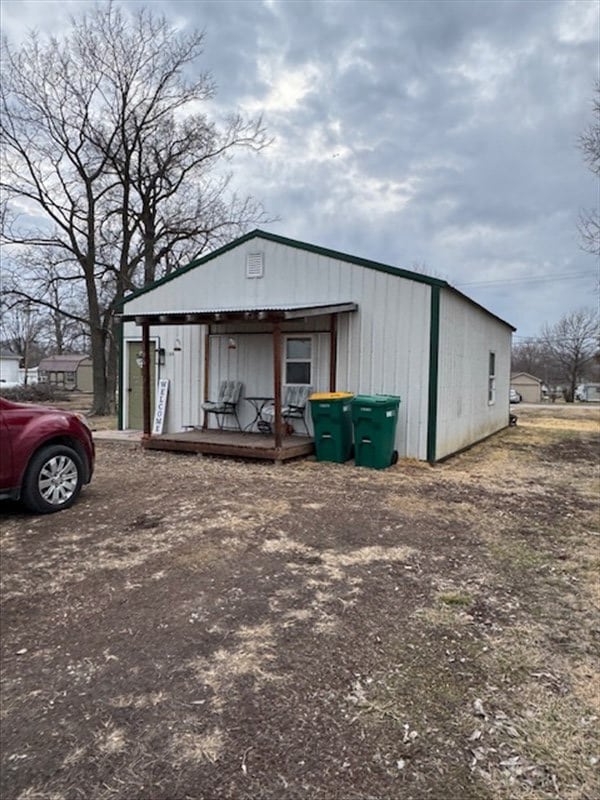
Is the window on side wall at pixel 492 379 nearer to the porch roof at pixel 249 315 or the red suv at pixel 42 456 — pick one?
the porch roof at pixel 249 315

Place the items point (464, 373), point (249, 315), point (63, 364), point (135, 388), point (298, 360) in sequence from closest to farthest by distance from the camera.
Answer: point (249, 315) → point (298, 360) → point (464, 373) → point (135, 388) → point (63, 364)

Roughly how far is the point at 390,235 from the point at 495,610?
63.3 feet

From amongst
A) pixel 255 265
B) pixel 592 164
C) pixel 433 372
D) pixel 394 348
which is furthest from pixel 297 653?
pixel 592 164

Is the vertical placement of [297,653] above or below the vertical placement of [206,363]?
below

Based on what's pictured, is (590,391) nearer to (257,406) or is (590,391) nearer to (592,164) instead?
(592,164)

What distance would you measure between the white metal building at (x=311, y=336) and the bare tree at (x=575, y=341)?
1460 inches

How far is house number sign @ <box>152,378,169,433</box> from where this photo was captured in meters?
10.9

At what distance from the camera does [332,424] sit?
27.3 feet

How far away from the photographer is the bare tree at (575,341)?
4462 centimetres

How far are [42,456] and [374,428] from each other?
15.0ft

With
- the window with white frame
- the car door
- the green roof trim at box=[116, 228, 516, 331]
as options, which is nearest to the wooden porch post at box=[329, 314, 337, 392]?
the window with white frame

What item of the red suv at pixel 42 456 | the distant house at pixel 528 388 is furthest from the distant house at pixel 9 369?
the red suv at pixel 42 456

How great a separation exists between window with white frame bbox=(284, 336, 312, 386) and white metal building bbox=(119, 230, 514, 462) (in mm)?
18

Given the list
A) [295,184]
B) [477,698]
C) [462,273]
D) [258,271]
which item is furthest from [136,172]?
[462,273]
